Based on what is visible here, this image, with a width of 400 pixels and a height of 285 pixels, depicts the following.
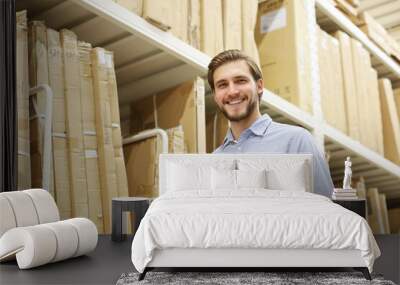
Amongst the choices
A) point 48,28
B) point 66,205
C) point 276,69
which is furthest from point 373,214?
point 48,28

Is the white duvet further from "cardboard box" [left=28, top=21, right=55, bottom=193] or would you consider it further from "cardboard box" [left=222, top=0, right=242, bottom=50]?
"cardboard box" [left=222, top=0, right=242, bottom=50]

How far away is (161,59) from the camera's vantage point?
264 cm

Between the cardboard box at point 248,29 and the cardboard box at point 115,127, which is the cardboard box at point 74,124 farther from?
the cardboard box at point 248,29

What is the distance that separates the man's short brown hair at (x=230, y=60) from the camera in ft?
A: 8.80

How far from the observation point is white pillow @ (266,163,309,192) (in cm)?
240

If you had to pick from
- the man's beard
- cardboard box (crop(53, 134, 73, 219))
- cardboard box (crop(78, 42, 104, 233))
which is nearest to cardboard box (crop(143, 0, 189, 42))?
cardboard box (crop(78, 42, 104, 233))

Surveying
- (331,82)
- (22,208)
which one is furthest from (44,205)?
(331,82)

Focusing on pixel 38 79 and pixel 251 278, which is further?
pixel 38 79

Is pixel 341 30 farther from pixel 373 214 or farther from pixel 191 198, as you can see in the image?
pixel 191 198

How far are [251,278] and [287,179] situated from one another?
826 millimetres

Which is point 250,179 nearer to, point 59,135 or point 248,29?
point 59,135

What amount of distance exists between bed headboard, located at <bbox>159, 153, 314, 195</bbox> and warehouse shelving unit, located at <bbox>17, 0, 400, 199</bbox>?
17.7 inches

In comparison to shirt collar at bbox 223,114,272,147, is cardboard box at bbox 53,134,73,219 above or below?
below

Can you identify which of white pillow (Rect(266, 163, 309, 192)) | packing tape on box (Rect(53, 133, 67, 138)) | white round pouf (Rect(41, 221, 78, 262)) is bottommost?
white round pouf (Rect(41, 221, 78, 262))
